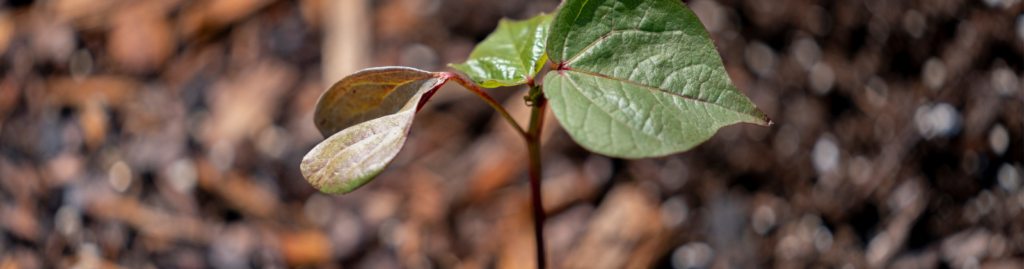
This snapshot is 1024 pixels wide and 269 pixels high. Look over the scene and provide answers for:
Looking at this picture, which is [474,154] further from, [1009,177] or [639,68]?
[1009,177]

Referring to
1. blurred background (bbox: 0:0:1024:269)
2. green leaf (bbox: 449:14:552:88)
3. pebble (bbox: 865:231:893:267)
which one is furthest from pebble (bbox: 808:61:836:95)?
green leaf (bbox: 449:14:552:88)

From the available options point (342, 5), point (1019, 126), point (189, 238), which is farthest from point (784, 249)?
point (189, 238)

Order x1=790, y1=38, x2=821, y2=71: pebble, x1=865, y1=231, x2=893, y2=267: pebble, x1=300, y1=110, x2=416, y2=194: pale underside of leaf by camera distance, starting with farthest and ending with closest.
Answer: x1=790, y1=38, x2=821, y2=71: pebble < x1=865, y1=231, x2=893, y2=267: pebble < x1=300, y1=110, x2=416, y2=194: pale underside of leaf

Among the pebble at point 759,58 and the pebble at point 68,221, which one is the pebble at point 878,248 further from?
the pebble at point 68,221

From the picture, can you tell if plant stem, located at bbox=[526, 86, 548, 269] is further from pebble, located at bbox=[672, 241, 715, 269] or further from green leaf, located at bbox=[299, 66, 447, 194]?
pebble, located at bbox=[672, 241, 715, 269]

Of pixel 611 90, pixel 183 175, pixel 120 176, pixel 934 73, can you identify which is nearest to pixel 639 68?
pixel 611 90

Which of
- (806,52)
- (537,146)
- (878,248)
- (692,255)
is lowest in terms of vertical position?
(878,248)
